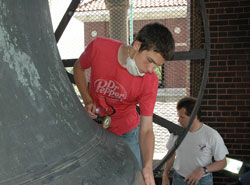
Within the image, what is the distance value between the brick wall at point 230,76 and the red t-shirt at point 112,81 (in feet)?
8.95

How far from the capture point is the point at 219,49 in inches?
190

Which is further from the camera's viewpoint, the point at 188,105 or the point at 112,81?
the point at 188,105

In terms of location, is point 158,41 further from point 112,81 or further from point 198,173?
point 198,173

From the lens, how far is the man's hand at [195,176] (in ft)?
10.9

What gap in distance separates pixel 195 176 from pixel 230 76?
6.30 feet

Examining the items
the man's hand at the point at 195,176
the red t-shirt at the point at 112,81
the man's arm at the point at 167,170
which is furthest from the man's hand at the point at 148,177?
the man's arm at the point at 167,170

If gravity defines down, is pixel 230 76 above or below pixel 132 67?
below

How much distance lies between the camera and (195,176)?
11.0ft

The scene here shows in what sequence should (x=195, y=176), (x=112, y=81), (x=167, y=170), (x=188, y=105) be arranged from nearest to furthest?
1. (x=112, y=81)
2. (x=195, y=176)
3. (x=188, y=105)
4. (x=167, y=170)

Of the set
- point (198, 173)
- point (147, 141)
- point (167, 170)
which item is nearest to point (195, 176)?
point (198, 173)

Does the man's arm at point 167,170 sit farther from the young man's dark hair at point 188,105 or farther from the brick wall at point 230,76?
the brick wall at point 230,76

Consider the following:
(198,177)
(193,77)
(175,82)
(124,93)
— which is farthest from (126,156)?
(175,82)

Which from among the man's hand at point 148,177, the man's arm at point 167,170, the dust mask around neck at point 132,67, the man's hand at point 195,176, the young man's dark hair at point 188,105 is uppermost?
the dust mask around neck at point 132,67

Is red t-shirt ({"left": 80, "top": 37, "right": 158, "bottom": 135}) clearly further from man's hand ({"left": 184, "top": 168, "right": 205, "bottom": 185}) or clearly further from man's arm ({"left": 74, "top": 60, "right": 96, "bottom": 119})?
man's hand ({"left": 184, "top": 168, "right": 205, "bottom": 185})
